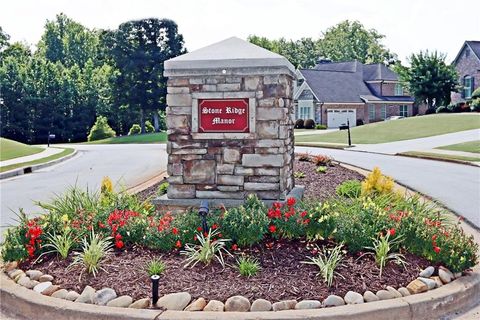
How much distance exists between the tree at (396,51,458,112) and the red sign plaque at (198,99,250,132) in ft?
144

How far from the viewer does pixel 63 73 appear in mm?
54750

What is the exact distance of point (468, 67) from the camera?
179 ft

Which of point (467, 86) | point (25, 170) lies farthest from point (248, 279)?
point (467, 86)

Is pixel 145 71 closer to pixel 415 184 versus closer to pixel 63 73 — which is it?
pixel 63 73

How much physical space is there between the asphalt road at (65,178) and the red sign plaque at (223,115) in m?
2.81

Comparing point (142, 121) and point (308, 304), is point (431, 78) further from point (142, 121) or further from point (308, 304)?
point (308, 304)

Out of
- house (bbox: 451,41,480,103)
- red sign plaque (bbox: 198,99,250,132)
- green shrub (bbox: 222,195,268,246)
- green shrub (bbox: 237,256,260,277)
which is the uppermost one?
house (bbox: 451,41,480,103)

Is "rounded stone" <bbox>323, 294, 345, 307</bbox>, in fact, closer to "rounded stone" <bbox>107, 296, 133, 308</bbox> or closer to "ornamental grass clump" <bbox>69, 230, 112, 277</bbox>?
"rounded stone" <bbox>107, 296, 133, 308</bbox>

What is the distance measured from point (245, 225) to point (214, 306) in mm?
1354

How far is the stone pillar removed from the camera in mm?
7371

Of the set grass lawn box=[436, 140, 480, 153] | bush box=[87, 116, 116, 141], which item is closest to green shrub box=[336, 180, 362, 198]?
grass lawn box=[436, 140, 480, 153]

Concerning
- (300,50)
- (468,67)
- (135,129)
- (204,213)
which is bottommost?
(204,213)

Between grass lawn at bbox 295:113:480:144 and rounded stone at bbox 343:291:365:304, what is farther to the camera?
grass lawn at bbox 295:113:480:144

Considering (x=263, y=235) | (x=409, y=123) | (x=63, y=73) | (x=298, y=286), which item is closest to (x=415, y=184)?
(x=263, y=235)
